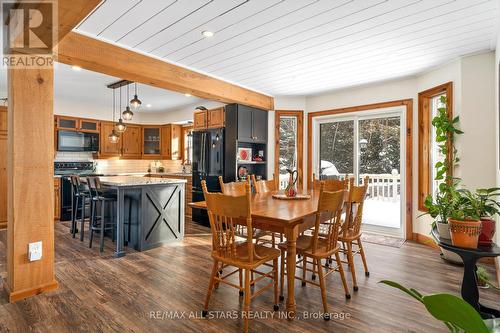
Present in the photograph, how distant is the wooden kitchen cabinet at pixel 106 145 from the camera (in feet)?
21.5

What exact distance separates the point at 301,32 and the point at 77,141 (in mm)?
5468

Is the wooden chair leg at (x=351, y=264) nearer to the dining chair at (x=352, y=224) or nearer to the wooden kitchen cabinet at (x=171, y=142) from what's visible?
the dining chair at (x=352, y=224)

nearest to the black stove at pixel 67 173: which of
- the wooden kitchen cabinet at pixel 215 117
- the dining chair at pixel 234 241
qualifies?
the wooden kitchen cabinet at pixel 215 117

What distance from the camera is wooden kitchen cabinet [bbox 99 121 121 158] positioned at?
21.5 ft

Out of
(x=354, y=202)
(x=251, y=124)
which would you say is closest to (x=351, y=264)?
(x=354, y=202)

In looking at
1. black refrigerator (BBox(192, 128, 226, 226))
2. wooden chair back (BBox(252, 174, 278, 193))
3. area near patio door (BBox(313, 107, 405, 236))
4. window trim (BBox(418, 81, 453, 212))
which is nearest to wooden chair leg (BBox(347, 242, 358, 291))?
wooden chair back (BBox(252, 174, 278, 193))

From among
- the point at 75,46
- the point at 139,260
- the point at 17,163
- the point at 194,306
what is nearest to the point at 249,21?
the point at 75,46

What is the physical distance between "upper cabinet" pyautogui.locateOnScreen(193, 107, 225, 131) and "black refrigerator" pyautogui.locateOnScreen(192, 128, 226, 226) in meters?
0.11

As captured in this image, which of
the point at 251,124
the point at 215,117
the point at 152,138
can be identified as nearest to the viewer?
the point at 251,124

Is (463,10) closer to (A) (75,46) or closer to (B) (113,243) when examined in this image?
(A) (75,46)

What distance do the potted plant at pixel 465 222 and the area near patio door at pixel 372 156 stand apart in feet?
8.32

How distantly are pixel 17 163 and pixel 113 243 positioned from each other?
211cm

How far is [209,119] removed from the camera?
17.6ft

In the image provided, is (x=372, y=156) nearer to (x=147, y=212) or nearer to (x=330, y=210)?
(x=330, y=210)
